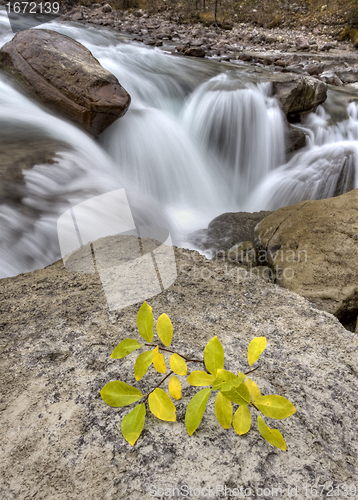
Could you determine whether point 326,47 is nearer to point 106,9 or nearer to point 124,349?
point 106,9

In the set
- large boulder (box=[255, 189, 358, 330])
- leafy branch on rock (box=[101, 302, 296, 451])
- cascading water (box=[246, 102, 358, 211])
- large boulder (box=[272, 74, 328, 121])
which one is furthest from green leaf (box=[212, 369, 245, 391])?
large boulder (box=[272, 74, 328, 121])

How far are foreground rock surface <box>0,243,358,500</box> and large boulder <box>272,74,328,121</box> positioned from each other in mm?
4124

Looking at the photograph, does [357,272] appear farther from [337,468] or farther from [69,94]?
[69,94]

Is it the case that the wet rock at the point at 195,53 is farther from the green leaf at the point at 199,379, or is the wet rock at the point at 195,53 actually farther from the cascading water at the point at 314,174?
the green leaf at the point at 199,379

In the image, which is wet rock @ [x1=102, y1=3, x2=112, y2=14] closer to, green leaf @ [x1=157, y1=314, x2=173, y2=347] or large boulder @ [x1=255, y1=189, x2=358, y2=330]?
large boulder @ [x1=255, y1=189, x2=358, y2=330]

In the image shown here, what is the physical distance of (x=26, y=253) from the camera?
1.94 m

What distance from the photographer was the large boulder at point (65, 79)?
318 centimetres

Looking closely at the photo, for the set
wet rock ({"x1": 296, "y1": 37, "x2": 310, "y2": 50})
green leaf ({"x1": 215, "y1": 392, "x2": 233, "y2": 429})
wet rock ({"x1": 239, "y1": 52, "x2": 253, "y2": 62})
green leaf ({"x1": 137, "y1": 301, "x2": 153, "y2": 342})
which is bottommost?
green leaf ({"x1": 215, "y1": 392, "x2": 233, "y2": 429})

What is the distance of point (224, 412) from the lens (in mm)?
556

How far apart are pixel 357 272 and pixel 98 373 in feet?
5.09

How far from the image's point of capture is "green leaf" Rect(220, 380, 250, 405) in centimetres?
52

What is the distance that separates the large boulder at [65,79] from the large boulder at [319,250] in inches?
78.3

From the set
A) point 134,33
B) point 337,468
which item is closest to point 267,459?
point 337,468

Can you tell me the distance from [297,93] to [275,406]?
4.79 meters
